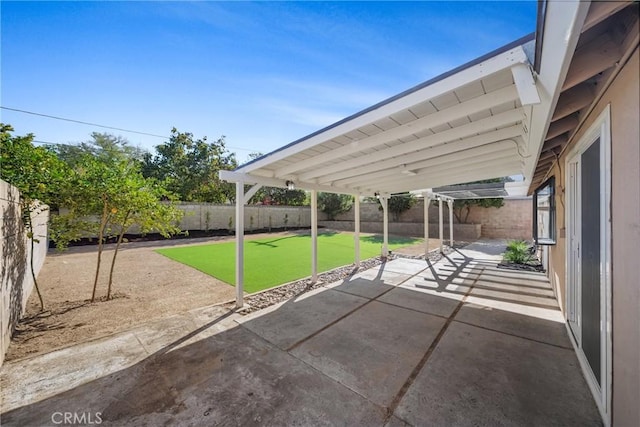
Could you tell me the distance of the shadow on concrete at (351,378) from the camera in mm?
2027

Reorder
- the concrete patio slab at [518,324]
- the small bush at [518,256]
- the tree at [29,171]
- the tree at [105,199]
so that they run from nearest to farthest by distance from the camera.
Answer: the concrete patio slab at [518,324] → the tree at [29,171] → the tree at [105,199] → the small bush at [518,256]

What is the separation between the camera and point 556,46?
1323 millimetres

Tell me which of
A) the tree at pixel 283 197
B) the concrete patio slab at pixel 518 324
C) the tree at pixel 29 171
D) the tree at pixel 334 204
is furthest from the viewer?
the tree at pixel 283 197

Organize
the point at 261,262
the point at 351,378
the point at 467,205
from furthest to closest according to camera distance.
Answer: the point at 467,205
the point at 261,262
the point at 351,378

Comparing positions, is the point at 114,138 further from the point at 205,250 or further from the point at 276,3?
the point at 276,3

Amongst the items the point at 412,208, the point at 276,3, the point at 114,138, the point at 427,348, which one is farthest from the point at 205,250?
the point at 114,138

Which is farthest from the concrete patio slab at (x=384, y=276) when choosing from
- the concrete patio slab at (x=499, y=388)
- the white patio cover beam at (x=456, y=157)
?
the concrete patio slab at (x=499, y=388)

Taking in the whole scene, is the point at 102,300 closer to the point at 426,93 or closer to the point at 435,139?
the point at 426,93

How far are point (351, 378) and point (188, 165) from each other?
19.5 meters

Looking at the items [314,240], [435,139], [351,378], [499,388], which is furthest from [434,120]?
[314,240]

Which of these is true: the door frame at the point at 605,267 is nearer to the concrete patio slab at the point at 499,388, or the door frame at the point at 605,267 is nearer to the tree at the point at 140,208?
the concrete patio slab at the point at 499,388

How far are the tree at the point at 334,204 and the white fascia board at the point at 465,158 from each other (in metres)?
16.6

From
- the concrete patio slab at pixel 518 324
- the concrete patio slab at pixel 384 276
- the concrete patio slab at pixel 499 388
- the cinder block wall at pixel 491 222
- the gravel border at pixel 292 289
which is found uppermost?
the cinder block wall at pixel 491 222

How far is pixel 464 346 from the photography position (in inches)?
122
